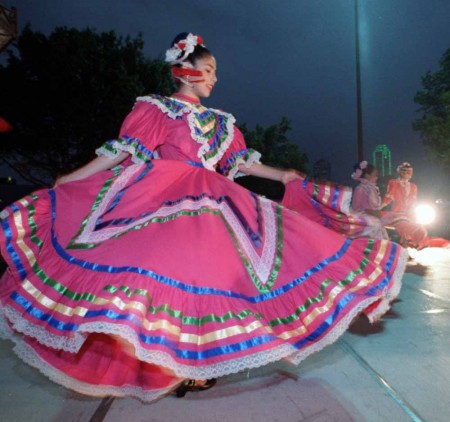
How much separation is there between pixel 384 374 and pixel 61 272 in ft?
5.88

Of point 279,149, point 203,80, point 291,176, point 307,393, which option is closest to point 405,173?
point 291,176

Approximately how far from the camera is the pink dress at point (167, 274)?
145cm

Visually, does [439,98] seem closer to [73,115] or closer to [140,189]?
[73,115]

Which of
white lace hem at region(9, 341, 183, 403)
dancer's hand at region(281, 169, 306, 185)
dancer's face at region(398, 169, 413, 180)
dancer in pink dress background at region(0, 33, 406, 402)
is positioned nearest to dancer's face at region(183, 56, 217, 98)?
dancer in pink dress background at region(0, 33, 406, 402)

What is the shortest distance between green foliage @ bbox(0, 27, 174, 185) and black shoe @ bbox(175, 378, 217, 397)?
1585 centimetres

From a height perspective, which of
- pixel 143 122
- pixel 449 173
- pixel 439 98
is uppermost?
pixel 439 98

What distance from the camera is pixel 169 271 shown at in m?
1.56

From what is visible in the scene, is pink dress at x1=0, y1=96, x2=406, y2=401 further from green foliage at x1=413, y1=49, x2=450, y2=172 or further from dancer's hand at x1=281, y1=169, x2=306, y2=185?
green foliage at x1=413, y1=49, x2=450, y2=172

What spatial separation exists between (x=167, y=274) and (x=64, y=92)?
16.3 metres

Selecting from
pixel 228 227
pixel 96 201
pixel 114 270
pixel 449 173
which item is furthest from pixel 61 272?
pixel 449 173

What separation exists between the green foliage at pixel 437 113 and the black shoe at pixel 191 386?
83.6 ft

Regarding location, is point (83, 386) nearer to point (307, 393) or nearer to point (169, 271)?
point (169, 271)

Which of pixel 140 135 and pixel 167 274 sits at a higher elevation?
pixel 140 135

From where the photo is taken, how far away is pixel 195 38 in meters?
2.35
